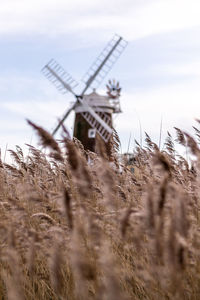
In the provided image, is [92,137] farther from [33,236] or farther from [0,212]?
[33,236]

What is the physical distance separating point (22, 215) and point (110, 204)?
64 centimetres

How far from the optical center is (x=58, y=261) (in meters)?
1.54

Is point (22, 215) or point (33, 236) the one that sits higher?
point (22, 215)

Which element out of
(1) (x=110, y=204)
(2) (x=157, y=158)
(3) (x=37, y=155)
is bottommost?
(1) (x=110, y=204)

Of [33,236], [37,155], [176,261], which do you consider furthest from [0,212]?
[176,261]

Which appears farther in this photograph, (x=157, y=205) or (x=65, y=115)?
(x=65, y=115)

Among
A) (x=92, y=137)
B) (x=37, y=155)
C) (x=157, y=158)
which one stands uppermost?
(x=92, y=137)

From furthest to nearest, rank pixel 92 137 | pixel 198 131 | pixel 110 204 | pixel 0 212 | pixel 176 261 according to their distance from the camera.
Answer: pixel 92 137, pixel 198 131, pixel 0 212, pixel 110 204, pixel 176 261

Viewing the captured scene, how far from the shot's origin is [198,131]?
4.19 metres

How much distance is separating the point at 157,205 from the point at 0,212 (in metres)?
2.48

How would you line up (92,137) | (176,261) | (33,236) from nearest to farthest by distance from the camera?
(176,261) < (33,236) < (92,137)

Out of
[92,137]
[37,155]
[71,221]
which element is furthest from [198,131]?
[92,137]

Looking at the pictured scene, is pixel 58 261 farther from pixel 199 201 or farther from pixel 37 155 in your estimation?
pixel 37 155

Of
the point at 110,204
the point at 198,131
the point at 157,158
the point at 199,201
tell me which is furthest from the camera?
the point at 198,131
